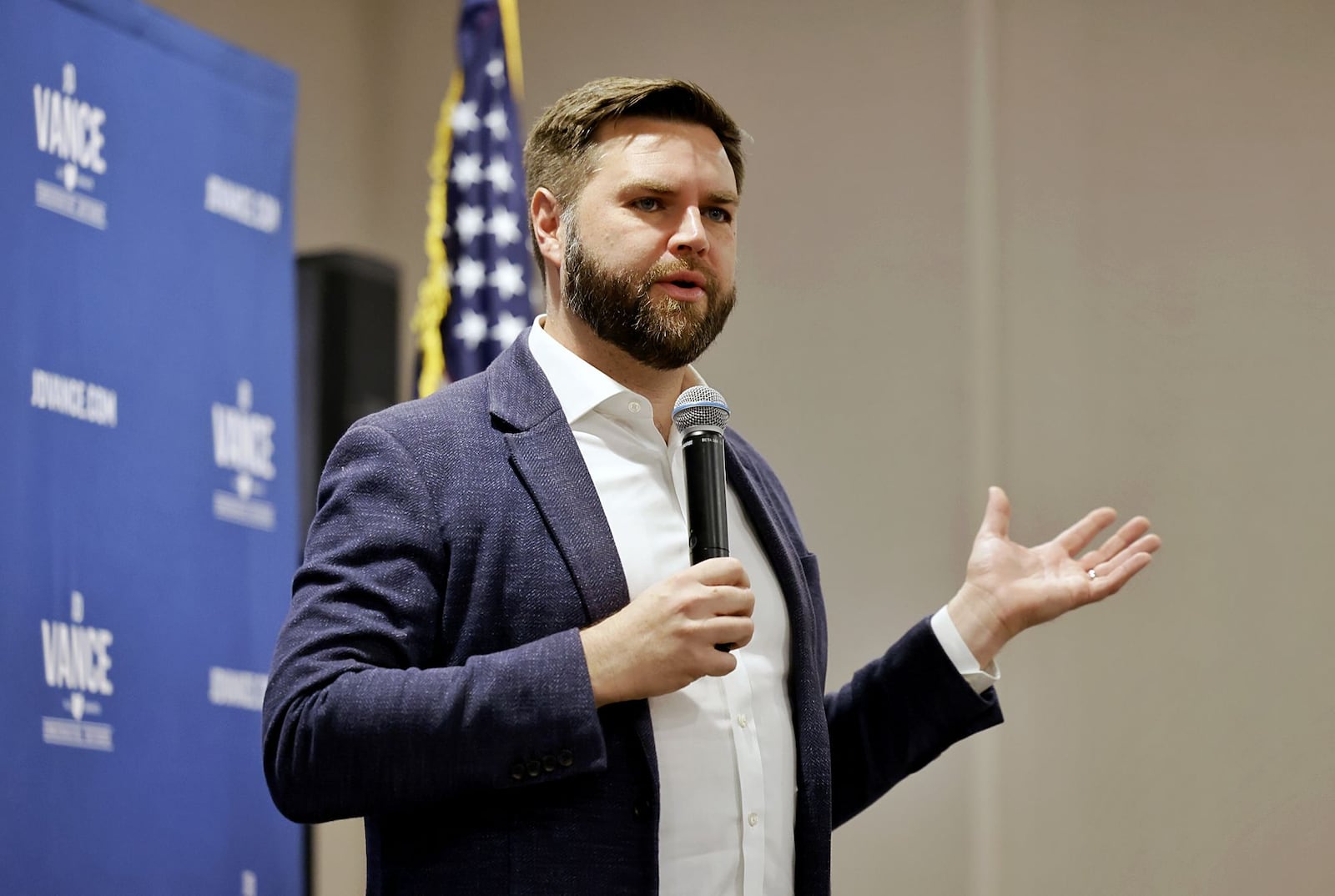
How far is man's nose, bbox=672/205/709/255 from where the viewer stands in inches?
73.9

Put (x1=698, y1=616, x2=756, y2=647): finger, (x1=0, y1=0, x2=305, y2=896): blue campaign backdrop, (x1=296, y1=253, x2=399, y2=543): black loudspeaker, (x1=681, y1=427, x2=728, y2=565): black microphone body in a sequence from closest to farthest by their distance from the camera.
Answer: (x1=698, y1=616, x2=756, y2=647): finger → (x1=681, y1=427, x2=728, y2=565): black microphone body → (x1=0, y1=0, x2=305, y2=896): blue campaign backdrop → (x1=296, y1=253, x2=399, y2=543): black loudspeaker

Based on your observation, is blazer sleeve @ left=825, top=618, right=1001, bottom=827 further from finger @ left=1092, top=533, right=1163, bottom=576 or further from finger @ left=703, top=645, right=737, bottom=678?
finger @ left=703, top=645, right=737, bottom=678

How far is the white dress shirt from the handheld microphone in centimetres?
14

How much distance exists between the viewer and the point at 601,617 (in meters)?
1.65

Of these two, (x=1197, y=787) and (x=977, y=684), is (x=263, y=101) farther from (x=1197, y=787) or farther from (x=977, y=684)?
(x=1197, y=787)

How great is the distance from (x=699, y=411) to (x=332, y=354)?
285 cm

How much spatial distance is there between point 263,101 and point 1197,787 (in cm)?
293

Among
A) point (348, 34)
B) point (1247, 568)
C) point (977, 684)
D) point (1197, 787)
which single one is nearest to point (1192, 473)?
point (1247, 568)

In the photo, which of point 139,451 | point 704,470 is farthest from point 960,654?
point 139,451

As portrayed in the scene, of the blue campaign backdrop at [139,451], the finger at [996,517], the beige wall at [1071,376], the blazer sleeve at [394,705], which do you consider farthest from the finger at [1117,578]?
the beige wall at [1071,376]

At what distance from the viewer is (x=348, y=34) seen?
17.0 feet

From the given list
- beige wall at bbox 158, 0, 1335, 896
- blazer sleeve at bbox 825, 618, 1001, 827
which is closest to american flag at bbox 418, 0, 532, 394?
beige wall at bbox 158, 0, 1335, 896

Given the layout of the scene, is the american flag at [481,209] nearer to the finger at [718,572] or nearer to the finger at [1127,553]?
the finger at [1127,553]

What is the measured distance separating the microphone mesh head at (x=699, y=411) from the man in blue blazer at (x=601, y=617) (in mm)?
140
